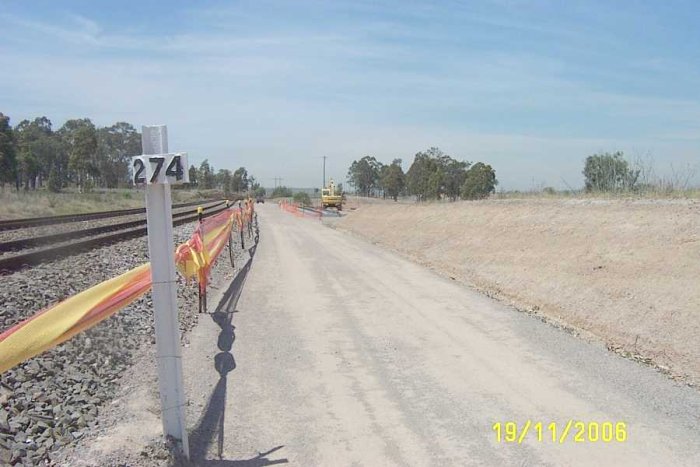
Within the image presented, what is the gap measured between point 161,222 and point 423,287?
890cm

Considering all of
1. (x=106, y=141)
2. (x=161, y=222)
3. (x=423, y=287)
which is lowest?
(x=423, y=287)

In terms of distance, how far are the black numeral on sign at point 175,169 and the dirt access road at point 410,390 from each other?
2.04 metres

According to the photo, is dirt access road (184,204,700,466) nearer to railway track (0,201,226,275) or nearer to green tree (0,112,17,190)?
railway track (0,201,226,275)

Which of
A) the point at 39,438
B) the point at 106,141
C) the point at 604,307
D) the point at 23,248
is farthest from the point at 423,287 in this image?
the point at 106,141

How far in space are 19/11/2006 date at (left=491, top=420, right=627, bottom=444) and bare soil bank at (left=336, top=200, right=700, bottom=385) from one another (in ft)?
6.52

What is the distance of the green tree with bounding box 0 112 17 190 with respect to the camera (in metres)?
74.6

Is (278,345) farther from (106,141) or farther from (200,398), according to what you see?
(106,141)

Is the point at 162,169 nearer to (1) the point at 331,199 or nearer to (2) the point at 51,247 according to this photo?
(2) the point at 51,247

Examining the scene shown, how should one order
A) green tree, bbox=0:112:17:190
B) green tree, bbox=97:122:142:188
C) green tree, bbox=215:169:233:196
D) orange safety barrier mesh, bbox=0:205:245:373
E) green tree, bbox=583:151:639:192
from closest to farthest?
1. orange safety barrier mesh, bbox=0:205:245:373
2. green tree, bbox=583:151:639:192
3. green tree, bbox=0:112:17:190
4. green tree, bbox=97:122:142:188
5. green tree, bbox=215:169:233:196

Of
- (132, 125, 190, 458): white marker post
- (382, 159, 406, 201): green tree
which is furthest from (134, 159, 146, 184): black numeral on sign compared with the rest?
(382, 159, 406, 201): green tree

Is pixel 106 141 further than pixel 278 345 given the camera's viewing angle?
Yes

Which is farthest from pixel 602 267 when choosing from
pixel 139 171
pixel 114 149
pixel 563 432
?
pixel 114 149

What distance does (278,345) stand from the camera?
765 centimetres

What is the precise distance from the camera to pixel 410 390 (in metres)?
5.89
